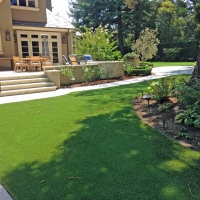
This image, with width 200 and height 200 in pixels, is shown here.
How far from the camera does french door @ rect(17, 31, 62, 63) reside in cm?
1563

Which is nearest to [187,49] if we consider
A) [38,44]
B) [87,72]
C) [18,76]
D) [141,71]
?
[141,71]

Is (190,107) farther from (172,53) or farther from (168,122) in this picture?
(172,53)

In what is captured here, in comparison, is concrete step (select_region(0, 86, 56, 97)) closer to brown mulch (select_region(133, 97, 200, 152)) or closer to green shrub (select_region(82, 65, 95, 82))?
green shrub (select_region(82, 65, 95, 82))

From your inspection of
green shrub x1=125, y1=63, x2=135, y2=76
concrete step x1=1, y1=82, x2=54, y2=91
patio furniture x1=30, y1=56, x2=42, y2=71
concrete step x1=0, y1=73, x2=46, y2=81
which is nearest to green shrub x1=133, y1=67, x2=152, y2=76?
green shrub x1=125, y1=63, x2=135, y2=76

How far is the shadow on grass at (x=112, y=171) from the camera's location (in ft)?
8.39

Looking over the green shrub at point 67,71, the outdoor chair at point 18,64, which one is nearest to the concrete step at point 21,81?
the green shrub at point 67,71

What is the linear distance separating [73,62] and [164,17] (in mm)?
22142

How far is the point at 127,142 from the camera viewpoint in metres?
3.88

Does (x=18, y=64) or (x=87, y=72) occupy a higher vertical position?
(x=18, y=64)

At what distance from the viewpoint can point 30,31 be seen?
51.6 feet

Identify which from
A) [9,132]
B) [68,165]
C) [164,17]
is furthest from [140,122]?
[164,17]

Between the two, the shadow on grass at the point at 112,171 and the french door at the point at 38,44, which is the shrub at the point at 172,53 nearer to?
the french door at the point at 38,44

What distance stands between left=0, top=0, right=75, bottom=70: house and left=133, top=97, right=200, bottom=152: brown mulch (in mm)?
10766

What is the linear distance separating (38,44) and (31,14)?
229 centimetres
